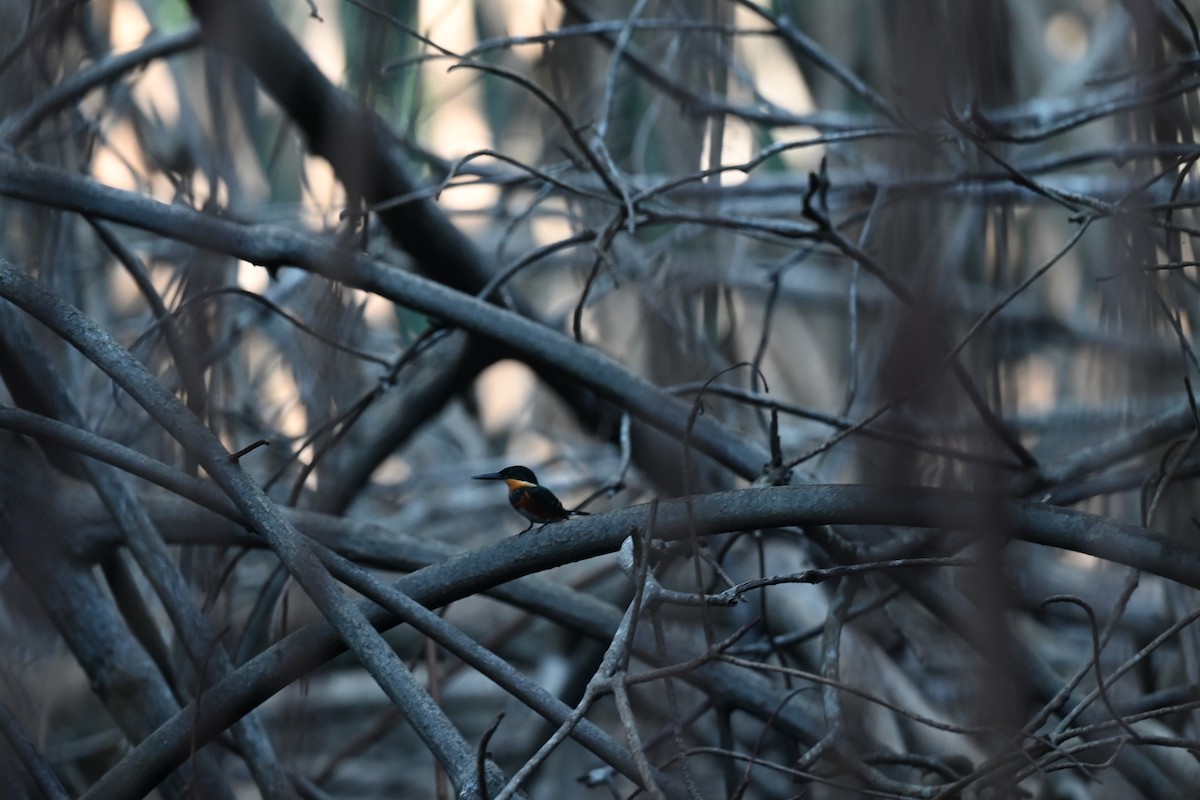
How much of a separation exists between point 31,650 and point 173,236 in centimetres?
156

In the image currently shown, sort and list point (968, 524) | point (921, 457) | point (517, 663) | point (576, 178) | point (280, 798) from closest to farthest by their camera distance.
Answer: point (968, 524), point (921, 457), point (280, 798), point (576, 178), point (517, 663)

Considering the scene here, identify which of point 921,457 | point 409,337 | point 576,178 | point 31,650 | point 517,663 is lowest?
point 921,457

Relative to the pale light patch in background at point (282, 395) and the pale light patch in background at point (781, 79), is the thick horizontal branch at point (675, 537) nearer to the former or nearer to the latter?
the pale light patch in background at point (282, 395)

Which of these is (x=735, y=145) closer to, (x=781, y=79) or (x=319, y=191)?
(x=319, y=191)

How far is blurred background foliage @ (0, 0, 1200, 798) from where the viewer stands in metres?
1.34

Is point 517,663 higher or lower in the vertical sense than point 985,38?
higher

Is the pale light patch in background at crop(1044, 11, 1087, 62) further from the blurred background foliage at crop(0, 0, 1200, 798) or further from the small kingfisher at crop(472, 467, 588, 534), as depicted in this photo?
the small kingfisher at crop(472, 467, 588, 534)

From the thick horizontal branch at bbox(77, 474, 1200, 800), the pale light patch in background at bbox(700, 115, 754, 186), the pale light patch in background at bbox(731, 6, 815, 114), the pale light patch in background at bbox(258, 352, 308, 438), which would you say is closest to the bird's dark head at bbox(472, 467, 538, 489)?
the thick horizontal branch at bbox(77, 474, 1200, 800)

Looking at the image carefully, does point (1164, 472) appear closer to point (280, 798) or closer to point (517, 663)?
point (280, 798)

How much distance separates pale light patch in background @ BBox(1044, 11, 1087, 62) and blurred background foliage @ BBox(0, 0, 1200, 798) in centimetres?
208

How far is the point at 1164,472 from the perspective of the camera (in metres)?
2.01

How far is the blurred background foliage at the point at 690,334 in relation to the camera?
4.40 ft

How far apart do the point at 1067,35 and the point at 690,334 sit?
7892mm

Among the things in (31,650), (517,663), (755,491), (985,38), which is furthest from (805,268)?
(985,38)
